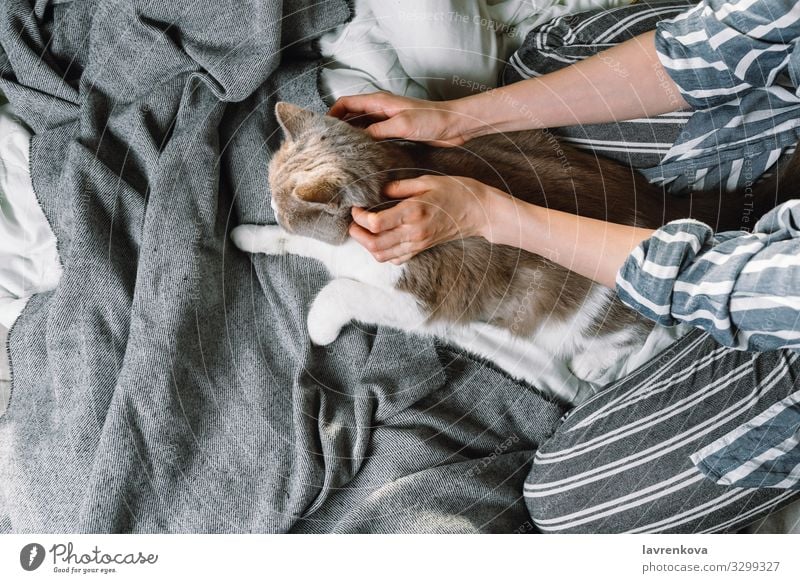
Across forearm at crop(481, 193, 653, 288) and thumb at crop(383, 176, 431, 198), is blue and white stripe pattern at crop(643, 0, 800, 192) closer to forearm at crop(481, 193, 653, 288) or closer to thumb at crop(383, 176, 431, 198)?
forearm at crop(481, 193, 653, 288)

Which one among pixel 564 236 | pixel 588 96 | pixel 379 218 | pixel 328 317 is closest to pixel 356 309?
pixel 328 317

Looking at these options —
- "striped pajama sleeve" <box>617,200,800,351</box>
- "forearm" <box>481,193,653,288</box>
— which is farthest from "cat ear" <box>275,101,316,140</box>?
"striped pajama sleeve" <box>617,200,800,351</box>

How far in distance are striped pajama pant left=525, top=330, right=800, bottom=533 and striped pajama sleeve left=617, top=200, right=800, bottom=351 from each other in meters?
0.15

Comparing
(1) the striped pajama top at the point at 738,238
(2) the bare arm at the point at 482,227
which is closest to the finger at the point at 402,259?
(2) the bare arm at the point at 482,227

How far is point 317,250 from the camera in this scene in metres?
0.75

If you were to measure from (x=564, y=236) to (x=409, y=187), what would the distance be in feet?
0.61

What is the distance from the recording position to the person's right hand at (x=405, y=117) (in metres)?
0.69

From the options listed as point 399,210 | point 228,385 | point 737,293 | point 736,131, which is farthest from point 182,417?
point 736,131

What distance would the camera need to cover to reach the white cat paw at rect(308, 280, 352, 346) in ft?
2.35
